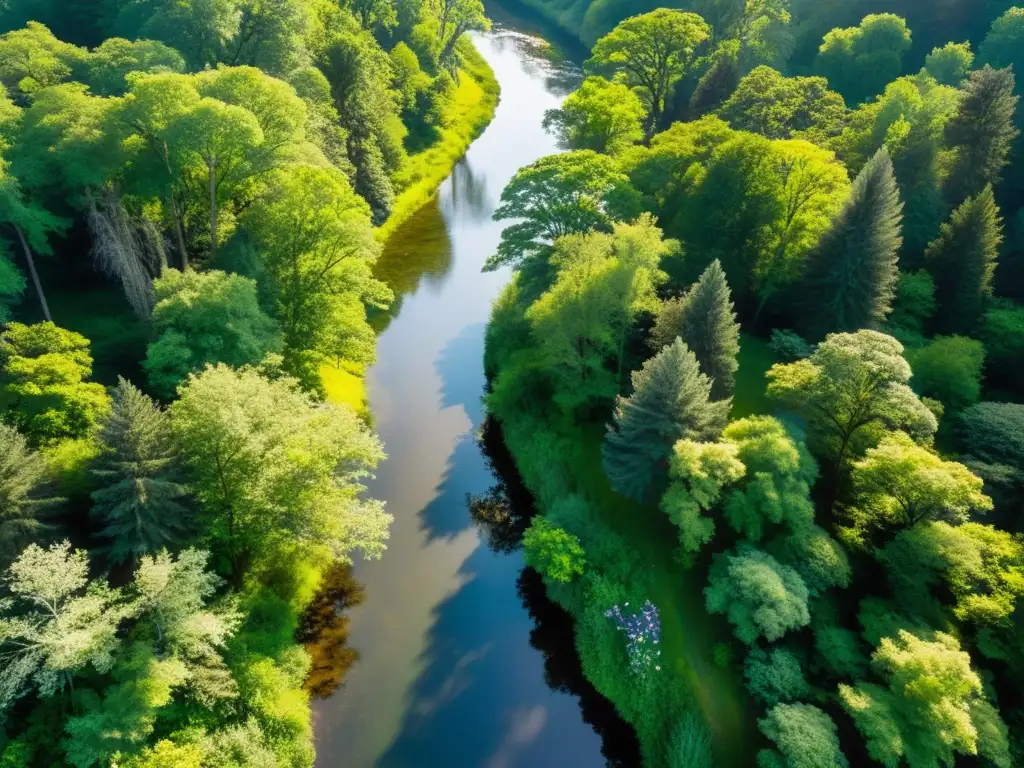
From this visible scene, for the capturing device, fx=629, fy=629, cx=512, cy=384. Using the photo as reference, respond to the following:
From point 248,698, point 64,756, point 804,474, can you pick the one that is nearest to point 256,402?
point 248,698

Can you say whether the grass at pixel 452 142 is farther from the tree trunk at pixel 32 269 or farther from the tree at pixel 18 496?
the tree at pixel 18 496

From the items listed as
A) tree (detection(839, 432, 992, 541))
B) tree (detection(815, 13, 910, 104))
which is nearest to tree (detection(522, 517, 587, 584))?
tree (detection(839, 432, 992, 541))

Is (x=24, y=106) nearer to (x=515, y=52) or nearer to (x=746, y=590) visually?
(x=746, y=590)

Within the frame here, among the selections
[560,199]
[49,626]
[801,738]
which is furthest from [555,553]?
[560,199]

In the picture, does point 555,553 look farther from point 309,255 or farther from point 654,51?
point 654,51

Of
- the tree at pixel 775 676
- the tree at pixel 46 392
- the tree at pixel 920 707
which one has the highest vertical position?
the tree at pixel 920 707

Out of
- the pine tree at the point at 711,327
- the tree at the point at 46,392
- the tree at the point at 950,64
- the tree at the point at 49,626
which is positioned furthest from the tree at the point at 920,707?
the tree at the point at 950,64
